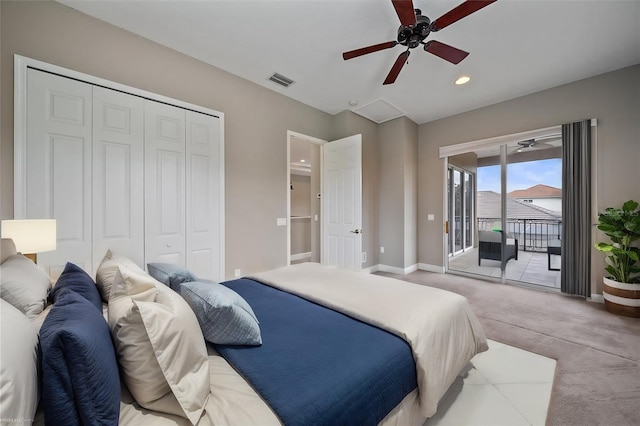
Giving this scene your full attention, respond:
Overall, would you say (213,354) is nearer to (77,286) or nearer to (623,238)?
(77,286)

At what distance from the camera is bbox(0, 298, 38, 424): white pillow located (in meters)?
0.52

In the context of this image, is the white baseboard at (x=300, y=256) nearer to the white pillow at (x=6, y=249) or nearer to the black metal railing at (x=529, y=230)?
the black metal railing at (x=529, y=230)

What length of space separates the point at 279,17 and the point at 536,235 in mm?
5785

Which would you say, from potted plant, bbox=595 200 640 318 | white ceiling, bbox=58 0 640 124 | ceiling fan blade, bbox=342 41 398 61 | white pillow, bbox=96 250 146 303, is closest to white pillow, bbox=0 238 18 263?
white pillow, bbox=96 250 146 303

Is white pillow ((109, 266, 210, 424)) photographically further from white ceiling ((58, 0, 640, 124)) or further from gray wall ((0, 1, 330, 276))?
white ceiling ((58, 0, 640, 124))

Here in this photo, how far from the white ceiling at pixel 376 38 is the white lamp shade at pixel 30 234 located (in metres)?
1.92

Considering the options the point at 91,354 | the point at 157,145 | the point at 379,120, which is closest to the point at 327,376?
the point at 91,354

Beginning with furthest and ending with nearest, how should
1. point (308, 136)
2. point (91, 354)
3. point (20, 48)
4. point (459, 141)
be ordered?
1. point (459, 141)
2. point (308, 136)
3. point (20, 48)
4. point (91, 354)

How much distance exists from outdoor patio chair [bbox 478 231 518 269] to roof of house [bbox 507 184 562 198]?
2.25ft

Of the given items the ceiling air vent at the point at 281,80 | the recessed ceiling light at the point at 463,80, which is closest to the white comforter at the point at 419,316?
the ceiling air vent at the point at 281,80

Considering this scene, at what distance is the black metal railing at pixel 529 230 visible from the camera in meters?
4.34

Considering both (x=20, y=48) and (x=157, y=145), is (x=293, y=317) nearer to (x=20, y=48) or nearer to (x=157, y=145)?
(x=157, y=145)

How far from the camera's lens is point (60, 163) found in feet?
6.81

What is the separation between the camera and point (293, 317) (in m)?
1.42
